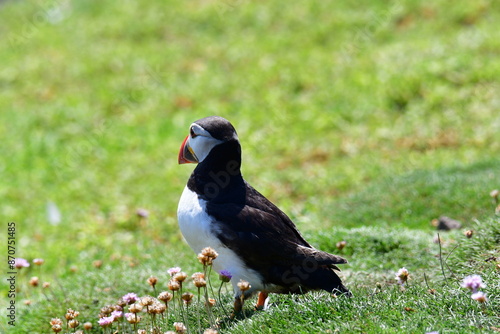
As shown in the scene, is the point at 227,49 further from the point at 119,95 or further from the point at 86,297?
the point at 86,297

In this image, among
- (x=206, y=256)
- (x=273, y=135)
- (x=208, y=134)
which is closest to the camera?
(x=206, y=256)

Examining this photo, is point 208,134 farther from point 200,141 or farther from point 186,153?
point 186,153

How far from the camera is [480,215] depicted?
743 cm

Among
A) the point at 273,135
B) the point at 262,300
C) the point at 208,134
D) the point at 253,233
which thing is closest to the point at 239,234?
the point at 253,233

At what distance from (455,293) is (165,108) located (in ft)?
36.3

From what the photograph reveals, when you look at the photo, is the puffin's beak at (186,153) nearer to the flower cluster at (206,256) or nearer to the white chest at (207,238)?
the white chest at (207,238)

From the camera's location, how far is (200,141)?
4.89m

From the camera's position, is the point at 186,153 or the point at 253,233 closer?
the point at 253,233

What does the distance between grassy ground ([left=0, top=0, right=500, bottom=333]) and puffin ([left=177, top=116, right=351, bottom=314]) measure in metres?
0.21

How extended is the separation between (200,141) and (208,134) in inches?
3.8

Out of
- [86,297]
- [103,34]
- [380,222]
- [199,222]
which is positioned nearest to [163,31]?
[103,34]

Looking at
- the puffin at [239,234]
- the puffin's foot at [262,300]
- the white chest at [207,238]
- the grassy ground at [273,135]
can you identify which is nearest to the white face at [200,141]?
the puffin at [239,234]

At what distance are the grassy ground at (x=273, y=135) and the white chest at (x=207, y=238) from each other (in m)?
0.32

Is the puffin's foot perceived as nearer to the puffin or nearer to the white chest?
the puffin
